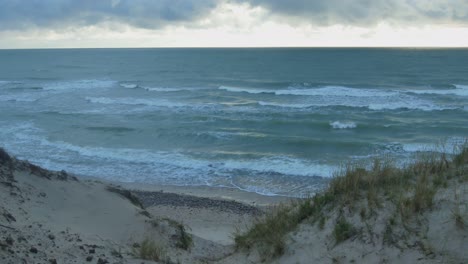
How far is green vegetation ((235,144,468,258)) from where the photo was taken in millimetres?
5746

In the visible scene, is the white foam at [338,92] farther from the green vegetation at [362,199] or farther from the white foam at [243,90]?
the green vegetation at [362,199]

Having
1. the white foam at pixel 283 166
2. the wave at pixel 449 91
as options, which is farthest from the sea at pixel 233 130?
the wave at pixel 449 91

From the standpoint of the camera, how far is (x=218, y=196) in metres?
16.4

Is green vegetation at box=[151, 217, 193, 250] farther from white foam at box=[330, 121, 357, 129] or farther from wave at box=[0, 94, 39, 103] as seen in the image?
wave at box=[0, 94, 39, 103]

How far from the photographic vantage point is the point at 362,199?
632 centimetres

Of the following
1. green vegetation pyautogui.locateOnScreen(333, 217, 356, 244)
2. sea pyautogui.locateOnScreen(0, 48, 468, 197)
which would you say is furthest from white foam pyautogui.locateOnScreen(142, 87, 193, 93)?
green vegetation pyautogui.locateOnScreen(333, 217, 356, 244)

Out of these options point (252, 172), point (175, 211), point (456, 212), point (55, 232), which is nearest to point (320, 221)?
point (456, 212)

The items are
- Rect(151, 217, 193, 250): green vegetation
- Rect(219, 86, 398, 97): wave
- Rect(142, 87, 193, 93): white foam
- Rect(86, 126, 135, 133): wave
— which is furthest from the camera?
Rect(142, 87, 193, 93): white foam

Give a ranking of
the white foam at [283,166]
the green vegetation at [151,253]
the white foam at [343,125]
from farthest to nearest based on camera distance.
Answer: the white foam at [343,125]
the white foam at [283,166]
the green vegetation at [151,253]

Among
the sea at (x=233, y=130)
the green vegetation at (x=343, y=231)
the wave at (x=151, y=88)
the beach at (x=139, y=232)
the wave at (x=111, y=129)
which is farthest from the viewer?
the wave at (x=151, y=88)

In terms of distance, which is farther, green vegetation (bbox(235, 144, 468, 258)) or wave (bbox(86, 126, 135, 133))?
wave (bbox(86, 126, 135, 133))

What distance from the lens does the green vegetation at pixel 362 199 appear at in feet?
18.9

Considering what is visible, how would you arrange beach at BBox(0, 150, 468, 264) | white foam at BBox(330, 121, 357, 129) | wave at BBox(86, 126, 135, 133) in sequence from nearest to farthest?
beach at BBox(0, 150, 468, 264)
wave at BBox(86, 126, 135, 133)
white foam at BBox(330, 121, 357, 129)

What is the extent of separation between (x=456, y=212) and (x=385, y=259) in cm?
102
